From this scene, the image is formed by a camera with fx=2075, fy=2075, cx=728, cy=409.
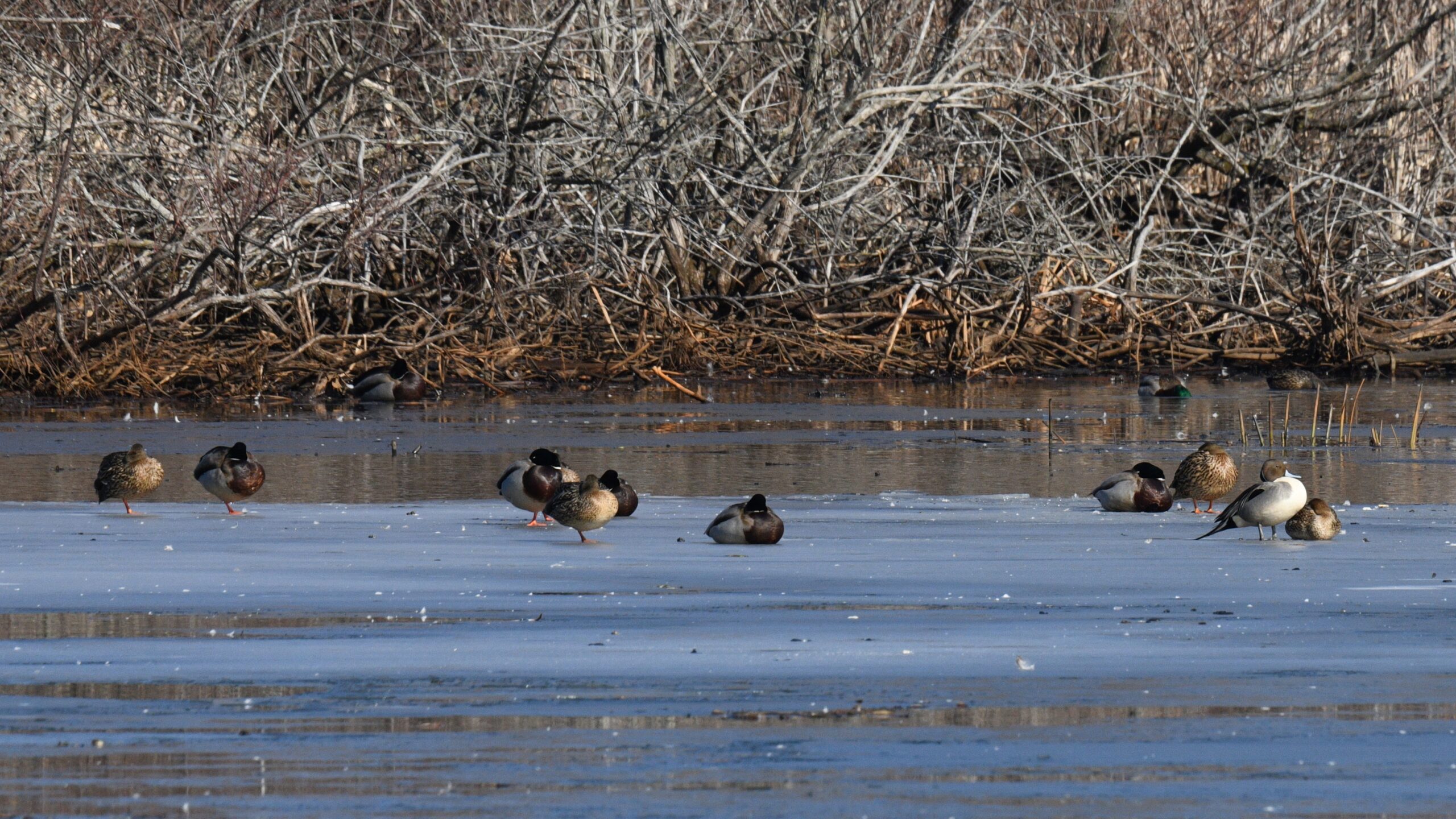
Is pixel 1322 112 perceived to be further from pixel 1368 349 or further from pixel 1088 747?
pixel 1088 747

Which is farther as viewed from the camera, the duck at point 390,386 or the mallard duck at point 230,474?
the duck at point 390,386

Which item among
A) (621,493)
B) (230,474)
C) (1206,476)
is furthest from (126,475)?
(1206,476)

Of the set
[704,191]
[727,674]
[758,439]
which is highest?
[704,191]

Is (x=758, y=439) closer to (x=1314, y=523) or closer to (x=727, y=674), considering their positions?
(x=1314, y=523)

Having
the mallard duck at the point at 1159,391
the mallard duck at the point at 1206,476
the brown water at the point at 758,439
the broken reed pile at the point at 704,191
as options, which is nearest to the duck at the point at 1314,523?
the mallard duck at the point at 1206,476

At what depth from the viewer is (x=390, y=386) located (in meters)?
15.5

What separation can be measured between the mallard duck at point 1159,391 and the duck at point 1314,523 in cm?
839

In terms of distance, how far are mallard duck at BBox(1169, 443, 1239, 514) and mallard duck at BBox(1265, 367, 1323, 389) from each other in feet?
Result: 28.1

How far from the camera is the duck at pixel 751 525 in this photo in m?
7.43

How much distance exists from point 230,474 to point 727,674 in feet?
14.7

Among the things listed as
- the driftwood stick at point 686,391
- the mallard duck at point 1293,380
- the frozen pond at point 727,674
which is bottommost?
the frozen pond at point 727,674

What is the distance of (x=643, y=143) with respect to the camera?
18016mm

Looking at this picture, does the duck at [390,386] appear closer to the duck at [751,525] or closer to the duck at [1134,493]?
the duck at [1134,493]

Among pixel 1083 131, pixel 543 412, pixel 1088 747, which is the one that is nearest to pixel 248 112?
pixel 543 412
